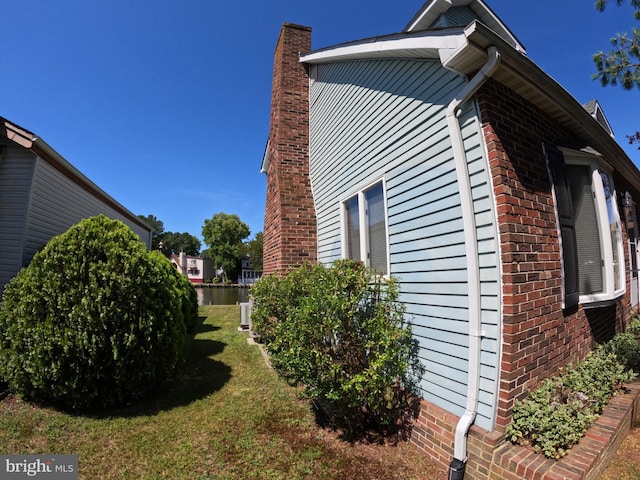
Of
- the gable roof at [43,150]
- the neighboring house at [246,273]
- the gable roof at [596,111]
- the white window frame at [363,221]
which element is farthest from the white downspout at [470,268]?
the neighboring house at [246,273]

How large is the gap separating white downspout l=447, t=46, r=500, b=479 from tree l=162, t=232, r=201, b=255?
85058mm

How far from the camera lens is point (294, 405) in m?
4.40

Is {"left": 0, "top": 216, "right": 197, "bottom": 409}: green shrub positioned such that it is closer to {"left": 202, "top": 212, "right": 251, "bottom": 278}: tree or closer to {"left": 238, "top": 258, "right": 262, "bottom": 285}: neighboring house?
{"left": 238, "top": 258, "right": 262, "bottom": 285}: neighboring house

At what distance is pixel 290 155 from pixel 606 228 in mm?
5779

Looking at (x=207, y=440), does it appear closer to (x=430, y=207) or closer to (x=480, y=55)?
(x=430, y=207)

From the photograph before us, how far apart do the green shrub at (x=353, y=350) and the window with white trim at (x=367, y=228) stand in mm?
685

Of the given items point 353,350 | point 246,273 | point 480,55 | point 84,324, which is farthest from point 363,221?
point 246,273

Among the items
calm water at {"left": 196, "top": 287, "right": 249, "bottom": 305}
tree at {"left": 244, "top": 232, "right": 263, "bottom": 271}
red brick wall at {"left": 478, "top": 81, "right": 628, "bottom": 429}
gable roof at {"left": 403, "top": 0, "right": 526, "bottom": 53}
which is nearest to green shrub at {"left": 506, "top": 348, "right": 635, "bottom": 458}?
red brick wall at {"left": 478, "top": 81, "right": 628, "bottom": 429}

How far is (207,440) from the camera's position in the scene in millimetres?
3512

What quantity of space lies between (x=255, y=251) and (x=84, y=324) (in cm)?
3956


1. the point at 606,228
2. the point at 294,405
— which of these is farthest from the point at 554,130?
the point at 294,405

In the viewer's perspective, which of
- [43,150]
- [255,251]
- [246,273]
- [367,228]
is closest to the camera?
[367,228]

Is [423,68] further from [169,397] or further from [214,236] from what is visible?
[214,236]

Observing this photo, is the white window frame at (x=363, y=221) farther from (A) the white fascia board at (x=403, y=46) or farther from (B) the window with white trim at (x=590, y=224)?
(B) the window with white trim at (x=590, y=224)
